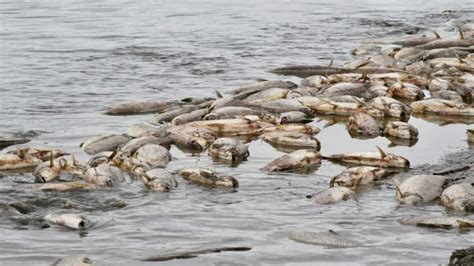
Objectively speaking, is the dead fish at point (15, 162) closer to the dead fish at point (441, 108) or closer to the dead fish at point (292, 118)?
the dead fish at point (292, 118)

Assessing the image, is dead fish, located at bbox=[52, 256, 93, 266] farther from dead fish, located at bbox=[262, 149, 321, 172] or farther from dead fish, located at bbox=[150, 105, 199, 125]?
dead fish, located at bbox=[150, 105, 199, 125]

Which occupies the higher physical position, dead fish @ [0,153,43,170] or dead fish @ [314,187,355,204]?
dead fish @ [314,187,355,204]

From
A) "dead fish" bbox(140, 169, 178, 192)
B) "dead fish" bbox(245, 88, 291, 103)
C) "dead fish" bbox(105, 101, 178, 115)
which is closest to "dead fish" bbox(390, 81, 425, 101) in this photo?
"dead fish" bbox(245, 88, 291, 103)

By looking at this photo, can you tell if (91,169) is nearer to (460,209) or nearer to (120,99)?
(460,209)

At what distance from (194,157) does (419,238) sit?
3.55 m

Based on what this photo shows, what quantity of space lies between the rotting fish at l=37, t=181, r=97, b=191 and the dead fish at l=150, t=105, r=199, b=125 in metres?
3.10

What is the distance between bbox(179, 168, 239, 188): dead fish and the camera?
28.7 feet

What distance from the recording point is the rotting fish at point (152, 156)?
947cm

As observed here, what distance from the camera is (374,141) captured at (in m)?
10.6

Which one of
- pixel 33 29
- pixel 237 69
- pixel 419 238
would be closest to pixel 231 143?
pixel 419 238

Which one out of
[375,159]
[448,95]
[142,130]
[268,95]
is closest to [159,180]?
[375,159]

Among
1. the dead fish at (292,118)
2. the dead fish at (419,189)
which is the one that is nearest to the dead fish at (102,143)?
the dead fish at (292,118)

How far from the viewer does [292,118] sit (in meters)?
11.4

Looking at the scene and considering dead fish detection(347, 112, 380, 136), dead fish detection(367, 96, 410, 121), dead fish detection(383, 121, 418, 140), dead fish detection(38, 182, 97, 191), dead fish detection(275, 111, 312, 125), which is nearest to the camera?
dead fish detection(38, 182, 97, 191)
